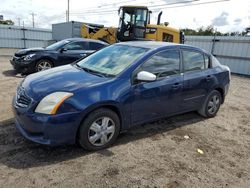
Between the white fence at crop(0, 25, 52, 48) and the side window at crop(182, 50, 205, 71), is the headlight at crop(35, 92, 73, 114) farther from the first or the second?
the white fence at crop(0, 25, 52, 48)

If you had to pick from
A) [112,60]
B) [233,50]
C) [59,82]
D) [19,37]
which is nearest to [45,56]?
[112,60]

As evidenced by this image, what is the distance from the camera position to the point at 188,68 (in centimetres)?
448

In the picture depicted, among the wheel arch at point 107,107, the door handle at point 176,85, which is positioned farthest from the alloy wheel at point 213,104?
the wheel arch at point 107,107

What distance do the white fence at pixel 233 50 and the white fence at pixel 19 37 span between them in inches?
600

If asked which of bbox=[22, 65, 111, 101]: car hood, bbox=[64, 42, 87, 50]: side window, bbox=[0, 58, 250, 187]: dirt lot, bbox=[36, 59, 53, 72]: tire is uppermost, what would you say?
bbox=[64, 42, 87, 50]: side window

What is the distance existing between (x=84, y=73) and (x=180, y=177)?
215cm

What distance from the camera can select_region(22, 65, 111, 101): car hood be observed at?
321 cm

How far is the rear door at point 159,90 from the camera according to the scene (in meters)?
3.74

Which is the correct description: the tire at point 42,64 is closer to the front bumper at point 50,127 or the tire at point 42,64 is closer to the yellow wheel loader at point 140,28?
the yellow wheel loader at point 140,28

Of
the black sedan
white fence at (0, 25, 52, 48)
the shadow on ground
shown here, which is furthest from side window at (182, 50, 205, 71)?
white fence at (0, 25, 52, 48)

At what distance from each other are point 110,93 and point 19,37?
2327 cm

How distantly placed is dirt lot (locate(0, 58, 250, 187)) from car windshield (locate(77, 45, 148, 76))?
3.97 feet

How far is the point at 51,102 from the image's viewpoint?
10.1 feet

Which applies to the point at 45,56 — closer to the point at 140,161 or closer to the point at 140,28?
the point at 140,28
